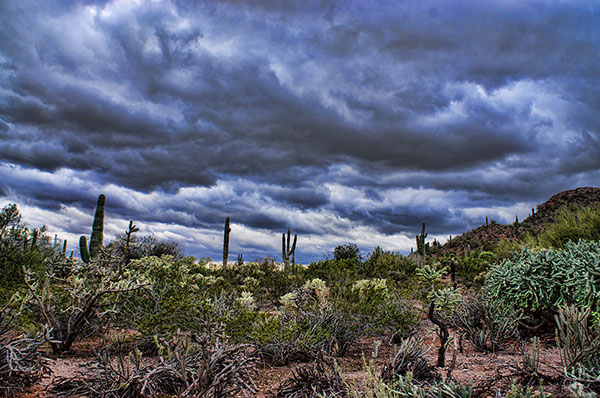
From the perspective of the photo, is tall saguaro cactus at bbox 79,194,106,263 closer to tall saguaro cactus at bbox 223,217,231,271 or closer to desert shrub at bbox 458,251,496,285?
tall saguaro cactus at bbox 223,217,231,271

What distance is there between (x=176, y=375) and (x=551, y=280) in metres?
5.07

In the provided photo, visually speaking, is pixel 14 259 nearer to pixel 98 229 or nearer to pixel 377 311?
pixel 98 229

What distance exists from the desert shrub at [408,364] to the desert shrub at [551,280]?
216cm

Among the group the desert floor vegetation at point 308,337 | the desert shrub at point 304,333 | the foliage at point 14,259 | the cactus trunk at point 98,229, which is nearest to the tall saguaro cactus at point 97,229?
the cactus trunk at point 98,229

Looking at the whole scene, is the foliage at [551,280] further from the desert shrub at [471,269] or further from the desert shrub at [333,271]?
the desert shrub at [333,271]

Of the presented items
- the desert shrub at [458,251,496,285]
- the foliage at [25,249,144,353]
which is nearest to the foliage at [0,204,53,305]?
the foliage at [25,249,144,353]

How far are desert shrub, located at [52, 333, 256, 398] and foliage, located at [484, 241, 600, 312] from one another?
13.8ft

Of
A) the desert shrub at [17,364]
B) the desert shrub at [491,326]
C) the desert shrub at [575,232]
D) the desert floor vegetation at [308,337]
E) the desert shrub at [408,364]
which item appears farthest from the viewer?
the desert shrub at [575,232]

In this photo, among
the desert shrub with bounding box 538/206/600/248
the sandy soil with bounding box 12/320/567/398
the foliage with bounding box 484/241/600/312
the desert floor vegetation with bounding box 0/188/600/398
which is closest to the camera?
the desert floor vegetation with bounding box 0/188/600/398

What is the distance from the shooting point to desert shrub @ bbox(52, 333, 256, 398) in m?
3.63

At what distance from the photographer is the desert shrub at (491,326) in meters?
6.31

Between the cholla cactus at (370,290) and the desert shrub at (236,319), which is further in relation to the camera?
the cholla cactus at (370,290)

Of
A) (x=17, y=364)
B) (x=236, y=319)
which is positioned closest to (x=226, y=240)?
(x=236, y=319)

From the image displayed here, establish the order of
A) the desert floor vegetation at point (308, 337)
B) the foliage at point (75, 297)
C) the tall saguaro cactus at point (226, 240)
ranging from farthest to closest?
the tall saguaro cactus at point (226, 240), the foliage at point (75, 297), the desert floor vegetation at point (308, 337)
